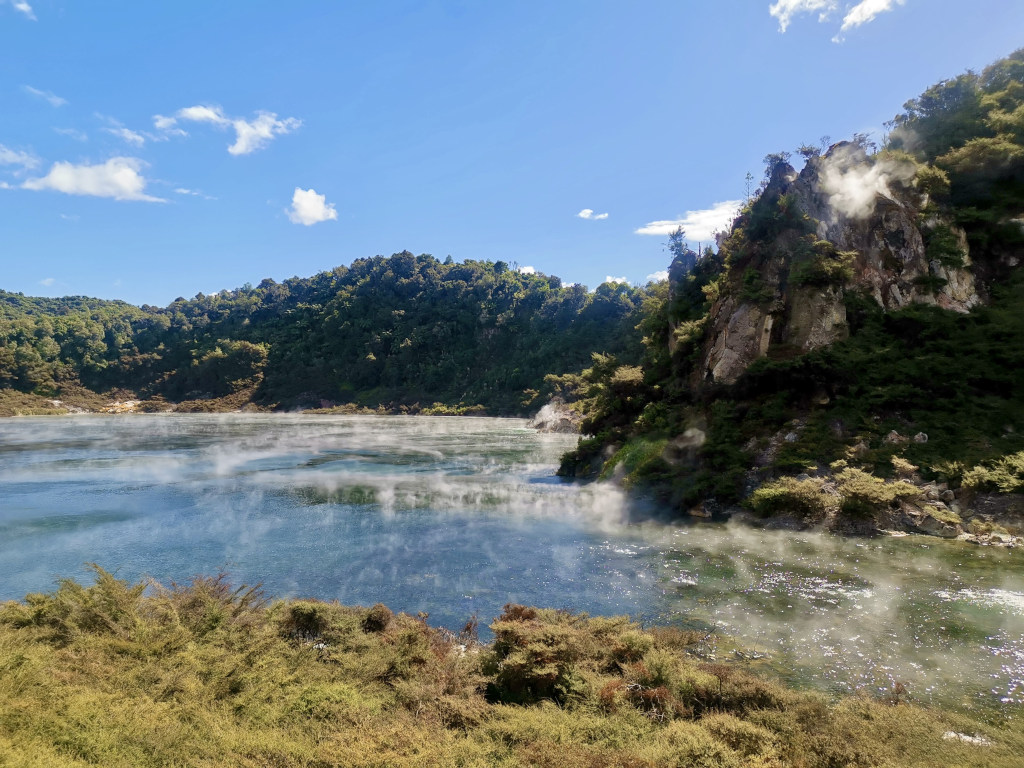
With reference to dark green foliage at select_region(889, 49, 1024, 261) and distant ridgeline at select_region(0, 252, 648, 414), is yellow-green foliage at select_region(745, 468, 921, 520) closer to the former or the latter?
dark green foliage at select_region(889, 49, 1024, 261)

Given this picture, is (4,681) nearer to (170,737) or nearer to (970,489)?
(170,737)

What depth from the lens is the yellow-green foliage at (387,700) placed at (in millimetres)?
6223

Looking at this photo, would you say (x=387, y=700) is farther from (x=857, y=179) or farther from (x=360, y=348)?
(x=360, y=348)

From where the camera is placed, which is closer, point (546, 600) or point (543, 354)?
point (546, 600)

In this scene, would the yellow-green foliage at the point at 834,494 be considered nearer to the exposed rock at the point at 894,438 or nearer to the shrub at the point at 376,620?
the exposed rock at the point at 894,438

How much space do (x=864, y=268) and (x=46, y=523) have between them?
135ft

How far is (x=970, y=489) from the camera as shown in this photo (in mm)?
18453

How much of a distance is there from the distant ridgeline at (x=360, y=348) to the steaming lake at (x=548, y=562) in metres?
90.2

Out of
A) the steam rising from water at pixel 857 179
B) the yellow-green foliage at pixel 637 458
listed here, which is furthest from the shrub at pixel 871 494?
the steam rising from water at pixel 857 179

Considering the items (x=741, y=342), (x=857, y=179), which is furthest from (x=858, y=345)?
(x=857, y=179)

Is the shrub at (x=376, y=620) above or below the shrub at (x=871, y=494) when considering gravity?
below

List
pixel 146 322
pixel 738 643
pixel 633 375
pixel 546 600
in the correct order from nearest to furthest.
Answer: pixel 738 643 → pixel 546 600 → pixel 633 375 → pixel 146 322

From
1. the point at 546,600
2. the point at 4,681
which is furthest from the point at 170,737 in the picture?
the point at 546,600

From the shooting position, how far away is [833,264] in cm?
2684
